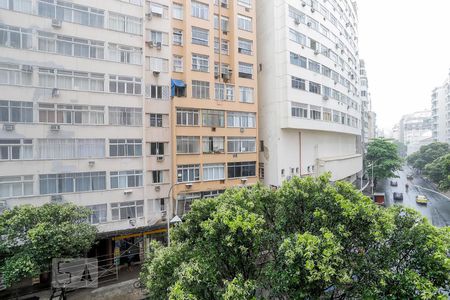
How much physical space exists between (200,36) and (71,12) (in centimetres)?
1036

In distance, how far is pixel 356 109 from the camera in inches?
1811

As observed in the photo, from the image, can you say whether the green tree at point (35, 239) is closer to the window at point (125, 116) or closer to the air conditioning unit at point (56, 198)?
the air conditioning unit at point (56, 198)

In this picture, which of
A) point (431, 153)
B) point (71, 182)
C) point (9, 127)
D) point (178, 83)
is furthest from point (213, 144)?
point (431, 153)

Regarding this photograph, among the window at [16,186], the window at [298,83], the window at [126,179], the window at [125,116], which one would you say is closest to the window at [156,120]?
the window at [125,116]

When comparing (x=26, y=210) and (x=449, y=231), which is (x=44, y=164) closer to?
(x=26, y=210)

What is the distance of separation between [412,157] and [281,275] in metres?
83.3

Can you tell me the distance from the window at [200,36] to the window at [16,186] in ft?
55.7

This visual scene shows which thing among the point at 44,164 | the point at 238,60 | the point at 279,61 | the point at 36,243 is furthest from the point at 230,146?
the point at 36,243

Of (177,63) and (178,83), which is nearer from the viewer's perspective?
(178,83)

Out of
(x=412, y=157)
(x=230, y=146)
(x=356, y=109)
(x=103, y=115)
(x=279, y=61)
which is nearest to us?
(x=103, y=115)

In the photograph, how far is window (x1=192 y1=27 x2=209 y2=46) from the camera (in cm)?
2418

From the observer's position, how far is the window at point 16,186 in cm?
1672

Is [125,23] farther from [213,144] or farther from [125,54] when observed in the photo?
[213,144]

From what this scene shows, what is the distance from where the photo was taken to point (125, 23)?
21094 millimetres
